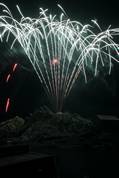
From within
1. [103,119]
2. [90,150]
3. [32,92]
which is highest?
[32,92]

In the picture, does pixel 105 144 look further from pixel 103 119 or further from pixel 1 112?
pixel 1 112

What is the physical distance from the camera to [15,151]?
739 inches

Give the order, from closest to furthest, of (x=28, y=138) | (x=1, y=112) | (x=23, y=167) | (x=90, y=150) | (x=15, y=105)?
(x=23, y=167) → (x=90, y=150) → (x=28, y=138) → (x=1, y=112) → (x=15, y=105)

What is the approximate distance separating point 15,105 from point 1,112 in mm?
3155

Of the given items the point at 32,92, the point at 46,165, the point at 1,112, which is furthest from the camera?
the point at 32,92

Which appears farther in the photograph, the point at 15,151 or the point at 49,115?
the point at 49,115

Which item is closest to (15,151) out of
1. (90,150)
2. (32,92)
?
(90,150)

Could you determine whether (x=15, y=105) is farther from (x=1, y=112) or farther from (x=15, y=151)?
(x=15, y=151)

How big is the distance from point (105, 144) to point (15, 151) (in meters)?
8.92

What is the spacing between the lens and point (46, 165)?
59.5 feet

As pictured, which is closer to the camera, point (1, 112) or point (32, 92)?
point (1, 112)

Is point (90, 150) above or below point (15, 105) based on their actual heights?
below

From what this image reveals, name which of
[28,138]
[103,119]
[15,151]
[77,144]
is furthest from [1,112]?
[15,151]

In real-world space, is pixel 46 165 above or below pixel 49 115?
below
